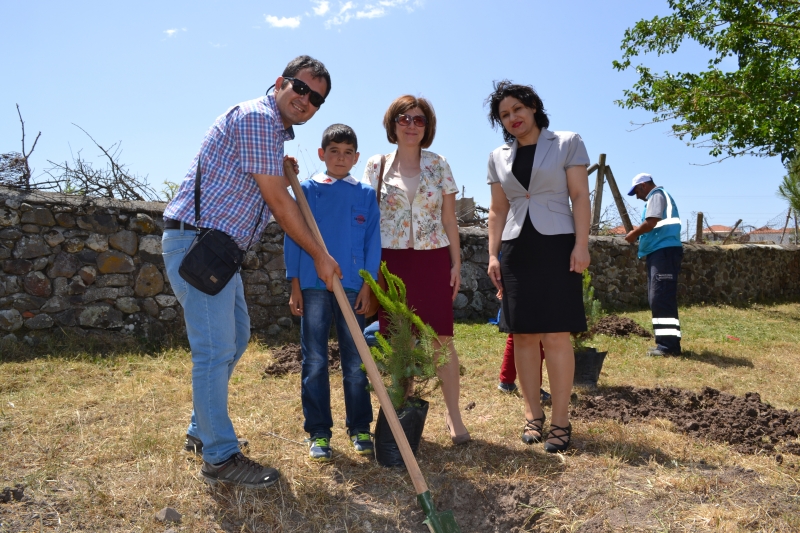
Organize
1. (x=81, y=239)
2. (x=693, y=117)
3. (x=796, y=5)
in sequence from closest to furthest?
(x=81, y=239)
(x=796, y=5)
(x=693, y=117)

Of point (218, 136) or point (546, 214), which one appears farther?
point (546, 214)

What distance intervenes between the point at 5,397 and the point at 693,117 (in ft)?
37.0

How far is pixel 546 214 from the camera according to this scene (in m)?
3.17

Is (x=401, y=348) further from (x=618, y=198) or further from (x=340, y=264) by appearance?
(x=618, y=198)

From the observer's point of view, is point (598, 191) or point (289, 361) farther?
point (598, 191)

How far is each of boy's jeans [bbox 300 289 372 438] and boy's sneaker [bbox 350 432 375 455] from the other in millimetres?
124

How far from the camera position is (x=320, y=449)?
3.08 metres

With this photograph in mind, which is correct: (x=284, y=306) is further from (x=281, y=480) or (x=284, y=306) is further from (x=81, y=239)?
(x=281, y=480)

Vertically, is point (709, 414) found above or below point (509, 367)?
below

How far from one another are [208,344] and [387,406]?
84 cm

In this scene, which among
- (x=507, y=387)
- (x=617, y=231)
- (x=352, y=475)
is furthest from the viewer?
(x=617, y=231)

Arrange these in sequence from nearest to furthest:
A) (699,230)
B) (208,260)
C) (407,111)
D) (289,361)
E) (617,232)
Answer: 1. (208,260)
2. (407,111)
3. (289,361)
4. (617,232)
5. (699,230)

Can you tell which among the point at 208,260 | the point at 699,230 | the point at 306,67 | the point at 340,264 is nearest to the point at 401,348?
the point at 340,264

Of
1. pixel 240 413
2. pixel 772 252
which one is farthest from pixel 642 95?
pixel 240 413
